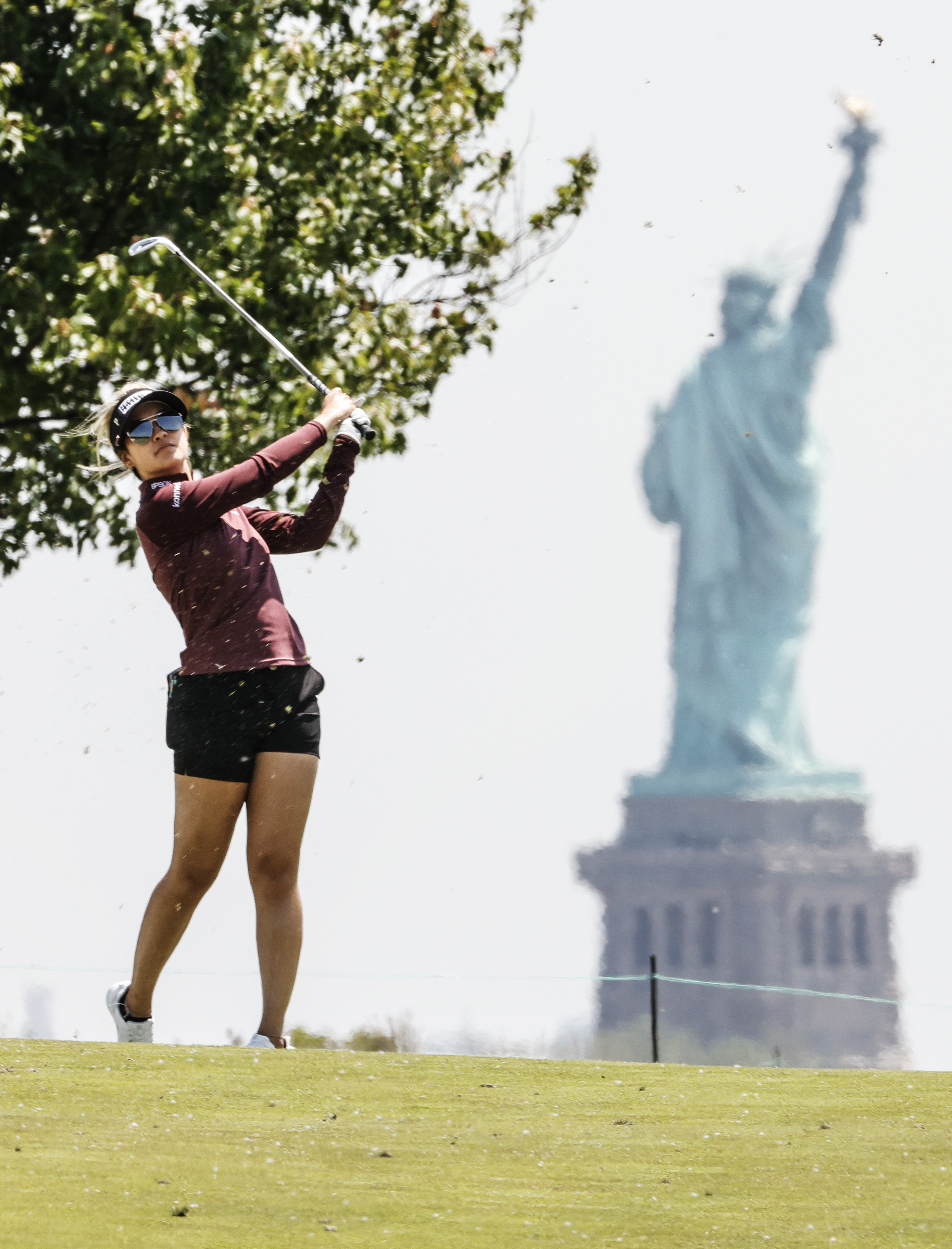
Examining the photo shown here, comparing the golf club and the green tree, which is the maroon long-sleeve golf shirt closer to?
the golf club

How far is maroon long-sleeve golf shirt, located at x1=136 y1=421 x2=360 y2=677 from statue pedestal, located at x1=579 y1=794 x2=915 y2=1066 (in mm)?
41149

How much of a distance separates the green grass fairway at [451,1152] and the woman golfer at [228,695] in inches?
17.6

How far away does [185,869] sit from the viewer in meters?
5.21

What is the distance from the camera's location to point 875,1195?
3.47 meters

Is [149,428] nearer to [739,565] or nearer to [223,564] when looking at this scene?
[223,564]

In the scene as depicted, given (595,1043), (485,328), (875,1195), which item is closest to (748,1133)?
(875,1195)

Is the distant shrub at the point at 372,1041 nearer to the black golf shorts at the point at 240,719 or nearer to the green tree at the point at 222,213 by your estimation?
the green tree at the point at 222,213

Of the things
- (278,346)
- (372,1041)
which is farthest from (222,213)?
(372,1041)

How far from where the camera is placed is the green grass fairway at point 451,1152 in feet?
10.3

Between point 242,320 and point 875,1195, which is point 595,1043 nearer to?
point 242,320

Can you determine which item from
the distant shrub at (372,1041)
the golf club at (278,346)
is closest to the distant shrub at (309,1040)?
the distant shrub at (372,1041)

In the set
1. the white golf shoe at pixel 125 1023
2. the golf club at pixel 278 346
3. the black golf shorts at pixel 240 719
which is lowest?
the white golf shoe at pixel 125 1023

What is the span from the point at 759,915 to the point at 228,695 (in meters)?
42.5

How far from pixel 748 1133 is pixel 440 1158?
830 mm
